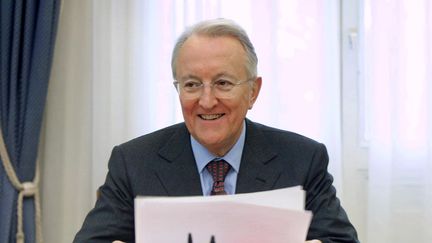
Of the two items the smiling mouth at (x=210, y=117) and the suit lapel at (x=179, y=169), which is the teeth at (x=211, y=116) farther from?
the suit lapel at (x=179, y=169)

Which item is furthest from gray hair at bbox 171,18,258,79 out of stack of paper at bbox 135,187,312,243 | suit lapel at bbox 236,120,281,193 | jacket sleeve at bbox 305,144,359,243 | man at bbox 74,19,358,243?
stack of paper at bbox 135,187,312,243

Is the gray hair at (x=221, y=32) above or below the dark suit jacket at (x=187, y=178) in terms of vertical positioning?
above

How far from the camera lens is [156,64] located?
2303mm

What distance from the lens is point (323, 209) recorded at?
56.1 inches

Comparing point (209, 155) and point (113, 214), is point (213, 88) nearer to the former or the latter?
point (209, 155)

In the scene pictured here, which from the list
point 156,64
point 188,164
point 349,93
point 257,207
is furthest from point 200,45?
point 349,93

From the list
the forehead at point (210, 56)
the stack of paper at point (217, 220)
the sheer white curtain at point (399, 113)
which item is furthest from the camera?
the sheer white curtain at point (399, 113)

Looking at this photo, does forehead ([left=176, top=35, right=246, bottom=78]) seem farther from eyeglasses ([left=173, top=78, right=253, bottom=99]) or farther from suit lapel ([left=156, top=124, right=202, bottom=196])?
suit lapel ([left=156, top=124, right=202, bottom=196])

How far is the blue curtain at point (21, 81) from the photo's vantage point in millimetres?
2156

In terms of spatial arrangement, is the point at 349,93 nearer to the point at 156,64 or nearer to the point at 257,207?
the point at 156,64

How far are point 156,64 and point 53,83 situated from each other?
1.54 ft

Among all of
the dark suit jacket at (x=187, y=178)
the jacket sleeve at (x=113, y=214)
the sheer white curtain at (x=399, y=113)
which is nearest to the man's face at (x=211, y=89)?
the dark suit jacket at (x=187, y=178)

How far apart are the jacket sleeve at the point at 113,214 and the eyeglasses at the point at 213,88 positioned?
0.29 m

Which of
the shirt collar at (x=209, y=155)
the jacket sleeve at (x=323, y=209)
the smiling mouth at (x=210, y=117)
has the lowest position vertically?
the jacket sleeve at (x=323, y=209)
